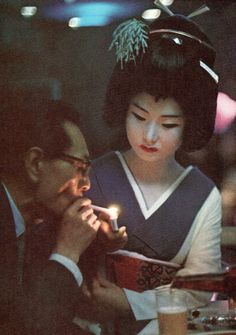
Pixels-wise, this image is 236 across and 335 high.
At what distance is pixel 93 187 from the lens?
291 centimetres

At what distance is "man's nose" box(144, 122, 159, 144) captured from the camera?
2.89 metres

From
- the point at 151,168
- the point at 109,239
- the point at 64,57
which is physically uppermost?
the point at 64,57

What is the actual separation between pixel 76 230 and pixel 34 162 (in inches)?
16.8

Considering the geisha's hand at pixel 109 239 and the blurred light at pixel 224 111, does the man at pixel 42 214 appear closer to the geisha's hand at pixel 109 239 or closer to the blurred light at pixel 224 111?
the geisha's hand at pixel 109 239

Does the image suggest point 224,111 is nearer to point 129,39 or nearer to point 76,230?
point 129,39

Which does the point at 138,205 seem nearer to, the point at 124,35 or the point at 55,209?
the point at 55,209

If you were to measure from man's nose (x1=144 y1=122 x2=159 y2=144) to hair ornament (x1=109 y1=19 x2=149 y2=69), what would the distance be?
0.37 metres

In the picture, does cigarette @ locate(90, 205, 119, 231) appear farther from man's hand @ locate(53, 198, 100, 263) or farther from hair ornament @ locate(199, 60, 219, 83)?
hair ornament @ locate(199, 60, 219, 83)

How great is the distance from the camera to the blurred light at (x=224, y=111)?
118 inches

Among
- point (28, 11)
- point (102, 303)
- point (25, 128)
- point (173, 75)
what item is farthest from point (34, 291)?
point (28, 11)

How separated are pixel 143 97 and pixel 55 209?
766mm

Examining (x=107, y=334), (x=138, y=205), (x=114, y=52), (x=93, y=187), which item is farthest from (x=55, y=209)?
(x=114, y=52)

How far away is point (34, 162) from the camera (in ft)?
9.43

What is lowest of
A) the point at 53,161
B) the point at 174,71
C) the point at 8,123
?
the point at 53,161
